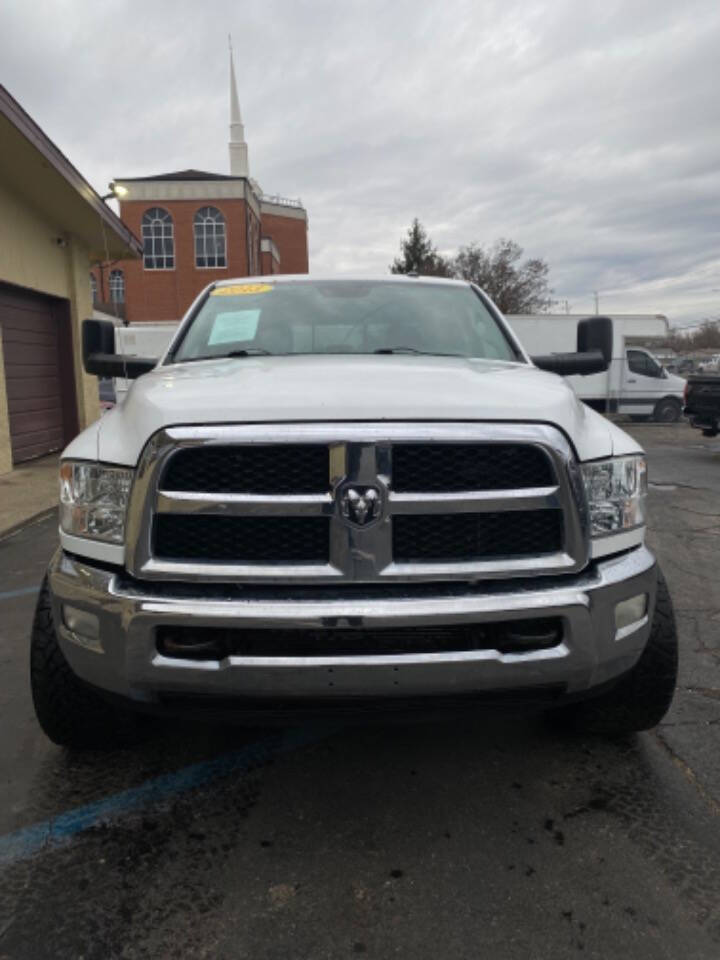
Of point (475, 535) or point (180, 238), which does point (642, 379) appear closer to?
point (475, 535)

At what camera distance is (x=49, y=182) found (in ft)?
33.0

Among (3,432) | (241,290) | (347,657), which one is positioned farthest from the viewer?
(3,432)

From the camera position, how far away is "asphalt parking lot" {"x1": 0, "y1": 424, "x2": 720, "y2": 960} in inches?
70.6

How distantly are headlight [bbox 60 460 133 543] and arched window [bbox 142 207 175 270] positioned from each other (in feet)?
140

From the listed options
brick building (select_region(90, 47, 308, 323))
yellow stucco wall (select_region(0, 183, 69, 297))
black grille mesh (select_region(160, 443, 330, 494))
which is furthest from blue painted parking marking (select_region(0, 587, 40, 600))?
brick building (select_region(90, 47, 308, 323))

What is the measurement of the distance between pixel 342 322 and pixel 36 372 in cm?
1023

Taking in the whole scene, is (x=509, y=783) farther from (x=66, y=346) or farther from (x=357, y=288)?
(x=66, y=346)

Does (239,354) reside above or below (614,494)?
above

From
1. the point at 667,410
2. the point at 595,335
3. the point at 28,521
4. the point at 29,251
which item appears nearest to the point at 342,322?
the point at 595,335

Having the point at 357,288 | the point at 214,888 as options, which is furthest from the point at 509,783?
the point at 357,288

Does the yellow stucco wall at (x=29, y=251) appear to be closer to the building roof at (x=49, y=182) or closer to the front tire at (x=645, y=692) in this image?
the building roof at (x=49, y=182)

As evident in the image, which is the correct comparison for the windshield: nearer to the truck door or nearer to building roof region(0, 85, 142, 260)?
building roof region(0, 85, 142, 260)

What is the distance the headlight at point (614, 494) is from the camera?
6.82ft

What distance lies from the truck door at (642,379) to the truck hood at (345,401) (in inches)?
711
